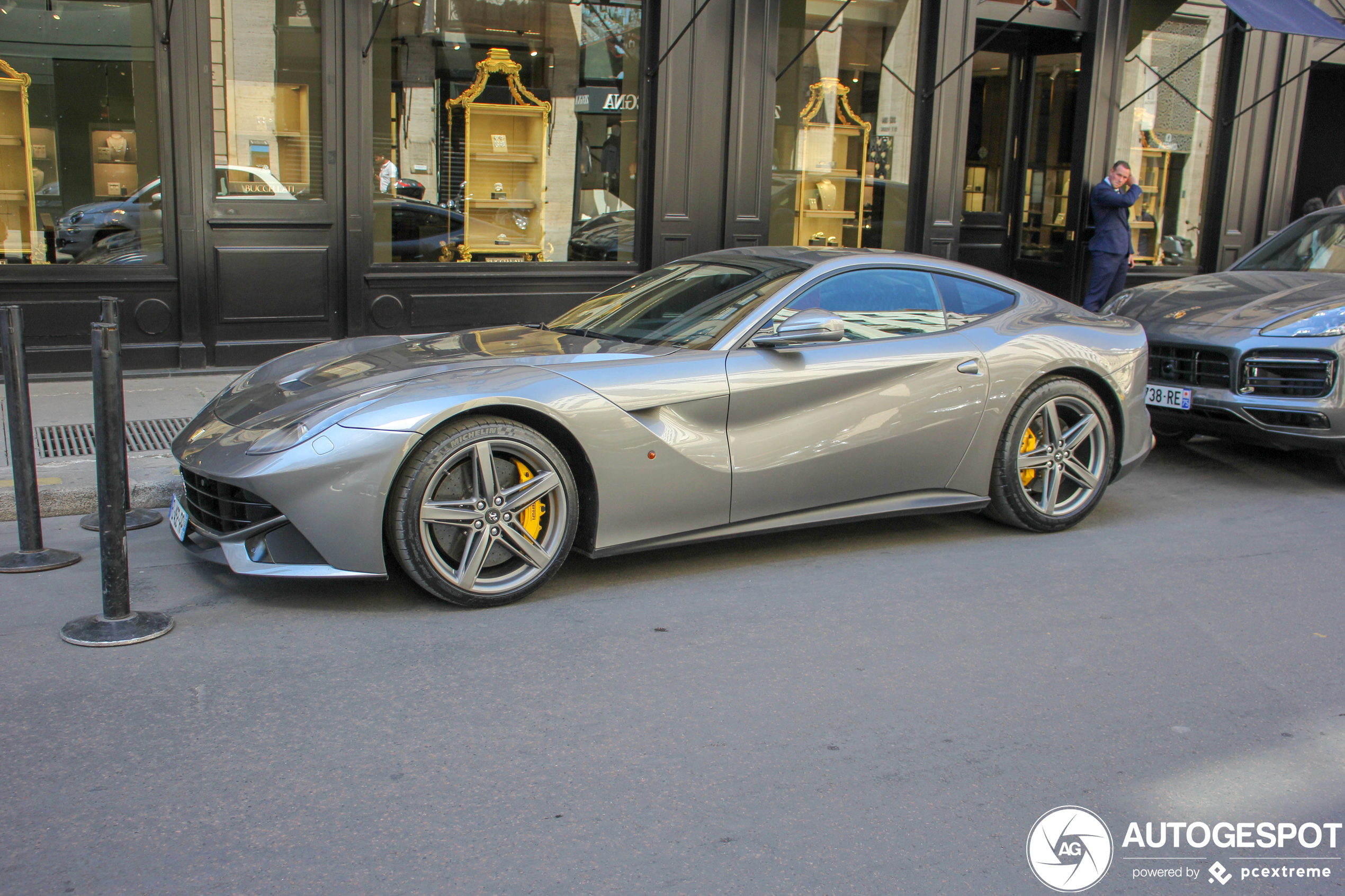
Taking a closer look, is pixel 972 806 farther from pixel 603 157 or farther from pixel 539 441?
pixel 603 157

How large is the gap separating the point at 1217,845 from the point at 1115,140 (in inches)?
445

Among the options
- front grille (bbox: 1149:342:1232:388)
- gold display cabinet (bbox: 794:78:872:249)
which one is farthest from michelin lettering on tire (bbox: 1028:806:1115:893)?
gold display cabinet (bbox: 794:78:872:249)

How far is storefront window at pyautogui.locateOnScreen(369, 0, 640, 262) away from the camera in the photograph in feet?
30.1

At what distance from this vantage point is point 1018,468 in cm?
538

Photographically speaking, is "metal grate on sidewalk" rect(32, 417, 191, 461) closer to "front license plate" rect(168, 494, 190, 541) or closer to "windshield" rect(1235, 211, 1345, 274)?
"front license plate" rect(168, 494, 190, 541)

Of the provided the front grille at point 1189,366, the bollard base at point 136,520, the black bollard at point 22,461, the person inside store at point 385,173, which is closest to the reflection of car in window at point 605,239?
the person inside store at point 385,173

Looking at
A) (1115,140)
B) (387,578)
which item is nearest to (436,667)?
(387,578)

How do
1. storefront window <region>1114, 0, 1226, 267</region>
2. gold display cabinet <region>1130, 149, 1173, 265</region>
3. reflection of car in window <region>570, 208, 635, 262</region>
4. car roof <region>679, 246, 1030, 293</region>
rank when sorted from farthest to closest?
gold display cabinet <region>1130, 149, 1173, 265</region> < storefront window <region>1114, 0, 1226, 267</region> < reflection of car in window <region>570, 208, 635, 262</region> < car roof <region>679, 246, 1030, 293</region>

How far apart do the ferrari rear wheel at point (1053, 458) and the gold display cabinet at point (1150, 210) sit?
27.4ft

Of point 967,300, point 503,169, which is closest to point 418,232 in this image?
point 503,169

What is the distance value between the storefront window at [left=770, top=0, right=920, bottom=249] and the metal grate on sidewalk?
5.91 metres

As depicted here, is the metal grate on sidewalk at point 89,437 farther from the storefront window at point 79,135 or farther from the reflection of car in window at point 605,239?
the reflection of car in window at point 605,239

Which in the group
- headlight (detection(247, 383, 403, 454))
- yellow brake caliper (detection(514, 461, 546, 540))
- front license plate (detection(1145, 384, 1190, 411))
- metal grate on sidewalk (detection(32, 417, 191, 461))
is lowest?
metal grate on sidewalk (detection(32, 417, 191, 461))

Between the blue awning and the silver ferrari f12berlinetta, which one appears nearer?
the silver ferrari f12berlinetta
